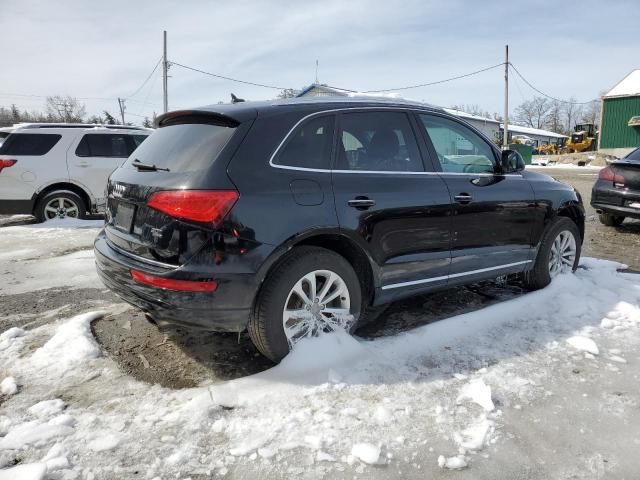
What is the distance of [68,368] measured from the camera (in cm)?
321

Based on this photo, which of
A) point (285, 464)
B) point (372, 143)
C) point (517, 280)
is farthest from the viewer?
point (517, 280)

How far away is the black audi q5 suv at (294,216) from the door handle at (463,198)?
0.02 meters

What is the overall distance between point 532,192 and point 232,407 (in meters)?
3.32

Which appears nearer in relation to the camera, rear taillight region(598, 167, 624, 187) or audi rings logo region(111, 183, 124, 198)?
audi rings logo region(111, 183, 124, 198)

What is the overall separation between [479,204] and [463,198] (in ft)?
0.71

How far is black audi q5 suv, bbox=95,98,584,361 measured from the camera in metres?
2.85

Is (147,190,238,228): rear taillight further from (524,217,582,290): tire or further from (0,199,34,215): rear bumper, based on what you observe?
(0,199,34,215): rear bumper

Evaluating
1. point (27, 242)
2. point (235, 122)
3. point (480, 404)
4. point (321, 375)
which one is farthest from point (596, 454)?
point (27, 242)

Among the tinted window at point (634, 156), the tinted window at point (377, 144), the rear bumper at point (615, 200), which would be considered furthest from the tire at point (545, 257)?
the tinted window at point (634, 156)

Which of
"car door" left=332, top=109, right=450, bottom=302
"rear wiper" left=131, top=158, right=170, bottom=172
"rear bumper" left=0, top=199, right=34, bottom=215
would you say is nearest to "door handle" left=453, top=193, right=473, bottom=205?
"car door" left=332, top=109, right=450, bottom=302

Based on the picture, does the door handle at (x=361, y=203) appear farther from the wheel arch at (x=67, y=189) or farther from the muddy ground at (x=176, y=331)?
the wheel arch at (x=67, y=189)

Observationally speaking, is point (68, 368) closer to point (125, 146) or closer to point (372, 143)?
point (372, 143)

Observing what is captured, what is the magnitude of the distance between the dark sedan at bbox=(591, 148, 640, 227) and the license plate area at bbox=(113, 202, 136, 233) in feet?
25.3

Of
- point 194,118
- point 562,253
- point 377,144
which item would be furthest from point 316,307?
point 562,253
